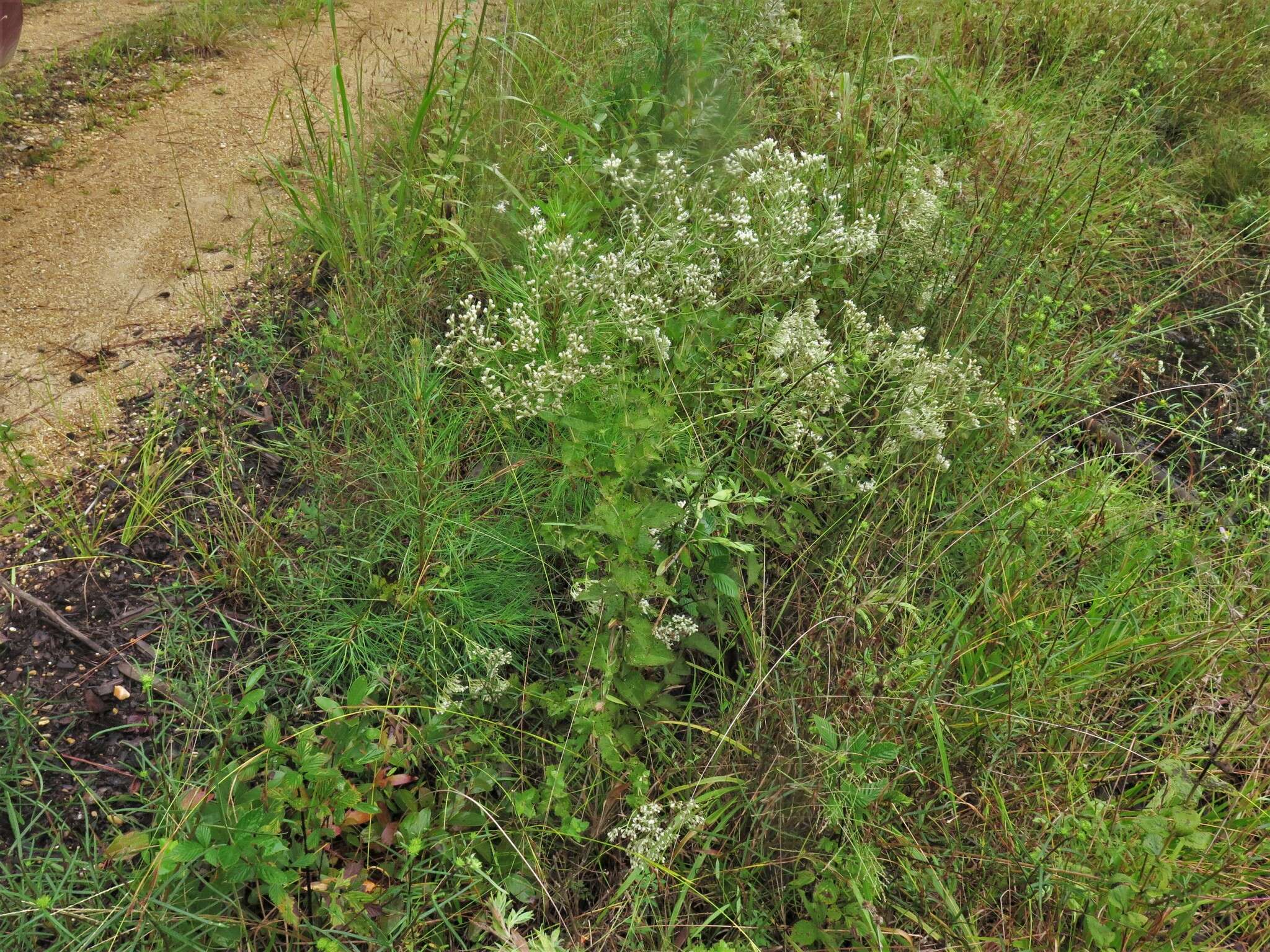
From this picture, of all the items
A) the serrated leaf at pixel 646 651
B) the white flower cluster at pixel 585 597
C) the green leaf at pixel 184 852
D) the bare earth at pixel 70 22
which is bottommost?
the serrated leaf at pixel 646 651

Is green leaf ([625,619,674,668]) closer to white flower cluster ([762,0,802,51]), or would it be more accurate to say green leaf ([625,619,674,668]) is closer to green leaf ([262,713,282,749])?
green leaf ([262,713,282,749])

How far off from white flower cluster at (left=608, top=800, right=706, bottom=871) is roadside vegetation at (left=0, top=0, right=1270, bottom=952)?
0.7 inches

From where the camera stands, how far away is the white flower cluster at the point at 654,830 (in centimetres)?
195

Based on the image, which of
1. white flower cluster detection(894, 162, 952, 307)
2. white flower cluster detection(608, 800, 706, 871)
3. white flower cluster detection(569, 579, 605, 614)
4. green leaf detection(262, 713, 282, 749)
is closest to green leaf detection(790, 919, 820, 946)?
white flower cluster detection(608, 800, 706, 871)

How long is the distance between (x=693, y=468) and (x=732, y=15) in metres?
3.37

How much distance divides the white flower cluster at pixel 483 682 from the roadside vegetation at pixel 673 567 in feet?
0.04

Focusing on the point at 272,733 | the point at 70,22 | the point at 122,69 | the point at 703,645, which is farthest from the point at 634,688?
the point at 70,22

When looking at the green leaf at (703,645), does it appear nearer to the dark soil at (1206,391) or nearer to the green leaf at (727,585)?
the green leaf at (727,585)

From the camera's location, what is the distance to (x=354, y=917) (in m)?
1.86

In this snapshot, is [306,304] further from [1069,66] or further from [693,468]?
[1069,66]

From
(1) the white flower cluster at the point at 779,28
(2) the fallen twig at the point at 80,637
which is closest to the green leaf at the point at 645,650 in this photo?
(2) the fallen twig at the point at 80,637

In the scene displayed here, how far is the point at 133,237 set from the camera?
346 centimetres

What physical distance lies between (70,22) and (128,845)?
4.66m

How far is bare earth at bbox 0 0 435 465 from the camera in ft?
9.67
